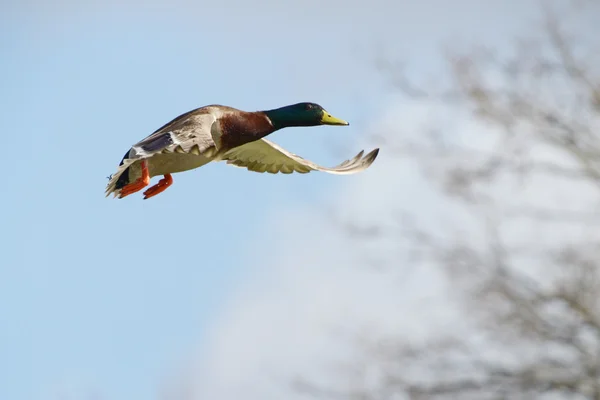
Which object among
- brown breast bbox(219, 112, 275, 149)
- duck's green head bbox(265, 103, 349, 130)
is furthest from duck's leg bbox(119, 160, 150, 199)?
duck's green head bbox(265, 103, 349, 130)

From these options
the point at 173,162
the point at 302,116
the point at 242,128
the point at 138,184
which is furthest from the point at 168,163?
the point at 302,116

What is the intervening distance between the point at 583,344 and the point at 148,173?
4178mm

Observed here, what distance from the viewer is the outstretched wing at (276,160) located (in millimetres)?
15828

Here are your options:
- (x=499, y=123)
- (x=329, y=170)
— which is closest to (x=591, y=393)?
(x=329, y=170)

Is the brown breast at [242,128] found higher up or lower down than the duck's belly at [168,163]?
higher up

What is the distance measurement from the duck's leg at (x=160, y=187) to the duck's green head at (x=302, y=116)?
3.48 ft

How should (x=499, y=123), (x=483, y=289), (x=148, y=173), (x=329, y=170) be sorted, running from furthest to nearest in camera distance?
(x=499, y=123) < (x=483, y=289) < (x=329, y=170) < (x=148, y=173)

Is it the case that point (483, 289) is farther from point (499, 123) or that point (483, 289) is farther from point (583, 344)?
point (499, 123)

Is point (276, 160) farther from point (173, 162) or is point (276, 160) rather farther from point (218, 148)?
point (173, 162)

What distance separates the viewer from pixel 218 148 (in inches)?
577

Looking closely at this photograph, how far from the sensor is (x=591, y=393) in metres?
15.8

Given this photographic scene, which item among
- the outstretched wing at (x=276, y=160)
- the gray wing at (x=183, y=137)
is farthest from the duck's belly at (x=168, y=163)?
the outstretched wing at (x=276, y=160)

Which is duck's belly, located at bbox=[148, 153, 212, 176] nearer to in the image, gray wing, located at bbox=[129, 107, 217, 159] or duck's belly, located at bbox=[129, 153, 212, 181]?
duck's belly, located at bbox=[129, 153, 212, 181]

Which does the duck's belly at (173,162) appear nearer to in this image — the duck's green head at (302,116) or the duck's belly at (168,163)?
the duck's belly at (168,163)
